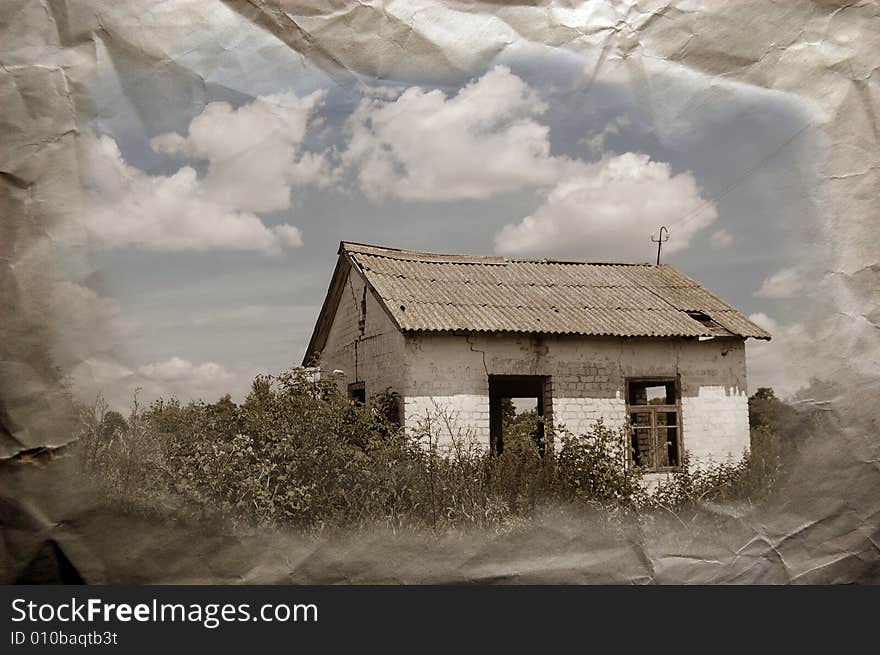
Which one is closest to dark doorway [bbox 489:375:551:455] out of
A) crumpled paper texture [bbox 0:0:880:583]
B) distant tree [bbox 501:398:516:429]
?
distant tree [bbox 501:398:516:429]

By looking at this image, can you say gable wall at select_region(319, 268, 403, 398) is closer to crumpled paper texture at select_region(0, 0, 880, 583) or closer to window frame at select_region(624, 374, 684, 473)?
crumpled paper texture at select_region(0, 0, 880, 583)

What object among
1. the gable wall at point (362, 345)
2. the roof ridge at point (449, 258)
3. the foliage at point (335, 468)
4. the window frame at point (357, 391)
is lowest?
the foliage at point (335, 468)

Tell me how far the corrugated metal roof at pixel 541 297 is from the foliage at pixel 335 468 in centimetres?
34

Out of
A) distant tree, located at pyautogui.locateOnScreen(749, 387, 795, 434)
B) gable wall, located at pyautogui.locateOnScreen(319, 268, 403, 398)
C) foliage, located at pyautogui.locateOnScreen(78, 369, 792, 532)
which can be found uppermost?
gable wall, located at pyautogui.locateOnScreen(319, 268, 403, 398)

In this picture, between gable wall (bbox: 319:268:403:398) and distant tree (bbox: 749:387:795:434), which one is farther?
gable wall (bbox: 319:268:403:398)

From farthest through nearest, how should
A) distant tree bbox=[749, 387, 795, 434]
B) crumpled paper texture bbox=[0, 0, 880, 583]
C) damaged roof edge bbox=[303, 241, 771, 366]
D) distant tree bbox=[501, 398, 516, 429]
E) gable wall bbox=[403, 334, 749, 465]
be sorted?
distant tree bbox=[501, 398, 516, 429] < gable wall bbox=[403, 334, 749, 465] < damaged roof edge bbox=[303, 241, 771, 366] < distant tree bbox=[749, 387, 795, 434] < crumpled paper texture bbox=[0, 0, 880, 583]

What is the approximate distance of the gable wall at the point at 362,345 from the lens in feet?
6.25

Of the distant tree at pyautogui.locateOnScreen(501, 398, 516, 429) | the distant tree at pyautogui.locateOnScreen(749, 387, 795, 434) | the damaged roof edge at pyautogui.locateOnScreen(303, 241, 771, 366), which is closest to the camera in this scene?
the distant tree at pyautogui.locateOnScreen(749, 387, 795, 434)

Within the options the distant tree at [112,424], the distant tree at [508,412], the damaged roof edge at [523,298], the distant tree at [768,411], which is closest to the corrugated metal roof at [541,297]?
the damaged roof edge at [523,298]

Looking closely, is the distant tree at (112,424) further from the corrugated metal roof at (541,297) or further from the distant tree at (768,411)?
the distant tree at (768,411)

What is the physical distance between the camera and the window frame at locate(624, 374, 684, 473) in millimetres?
1756

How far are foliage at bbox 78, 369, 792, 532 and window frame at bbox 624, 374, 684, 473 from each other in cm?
3

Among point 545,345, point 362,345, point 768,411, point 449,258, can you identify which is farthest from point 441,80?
point 768,411

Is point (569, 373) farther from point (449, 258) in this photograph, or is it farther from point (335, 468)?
point (335, 468)
